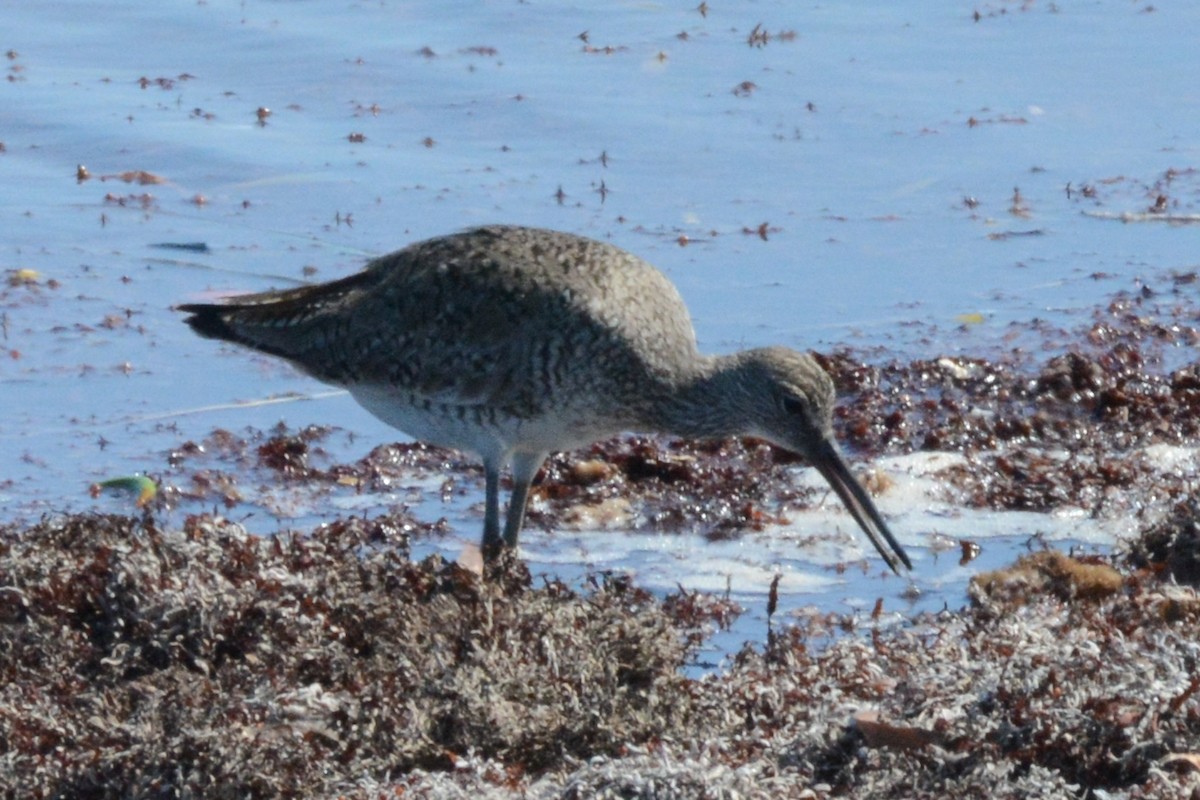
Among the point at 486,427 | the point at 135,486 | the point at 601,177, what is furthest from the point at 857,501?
the point at 601,177

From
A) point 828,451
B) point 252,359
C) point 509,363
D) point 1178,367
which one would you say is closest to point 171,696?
point 509,363

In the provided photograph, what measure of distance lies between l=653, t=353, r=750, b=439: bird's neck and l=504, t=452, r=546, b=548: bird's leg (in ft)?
1.29

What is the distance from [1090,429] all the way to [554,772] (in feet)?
11.1

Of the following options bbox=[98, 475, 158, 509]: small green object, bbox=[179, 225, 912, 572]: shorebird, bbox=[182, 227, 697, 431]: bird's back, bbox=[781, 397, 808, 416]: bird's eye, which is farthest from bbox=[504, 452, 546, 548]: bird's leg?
bbox=[98, 475, 158, 509]: small green object

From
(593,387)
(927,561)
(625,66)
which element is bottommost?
(927,561)

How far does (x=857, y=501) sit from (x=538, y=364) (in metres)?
1.03

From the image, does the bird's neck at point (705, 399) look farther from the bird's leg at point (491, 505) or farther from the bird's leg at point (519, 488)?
the bird's leg at point (491, 505)

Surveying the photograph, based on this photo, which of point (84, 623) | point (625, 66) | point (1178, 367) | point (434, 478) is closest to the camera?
point (84, 623)

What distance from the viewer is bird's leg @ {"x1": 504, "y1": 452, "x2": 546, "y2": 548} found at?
590 cm

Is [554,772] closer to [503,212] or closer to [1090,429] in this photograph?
[1090,429]

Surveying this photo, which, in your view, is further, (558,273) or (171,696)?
(558,273)

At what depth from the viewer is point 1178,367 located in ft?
25.1

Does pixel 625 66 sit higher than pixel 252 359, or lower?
higher

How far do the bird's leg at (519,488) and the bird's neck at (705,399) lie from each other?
0.39m
